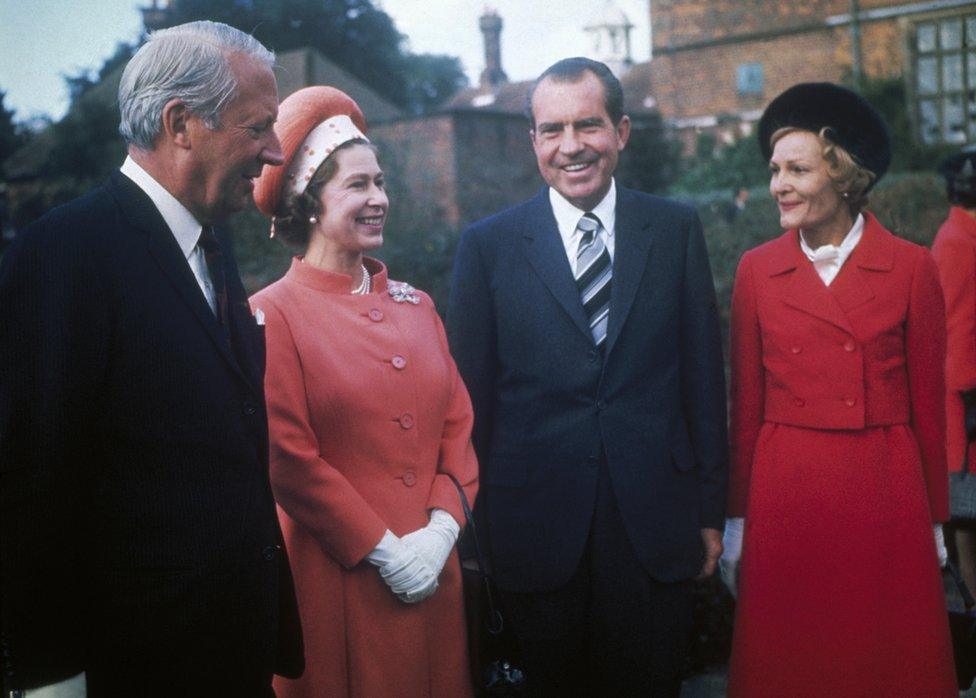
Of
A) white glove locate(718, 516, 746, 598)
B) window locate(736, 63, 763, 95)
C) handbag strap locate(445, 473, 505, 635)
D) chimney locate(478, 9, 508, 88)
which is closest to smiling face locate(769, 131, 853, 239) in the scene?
white glove locate(718, 516, 746, 598)

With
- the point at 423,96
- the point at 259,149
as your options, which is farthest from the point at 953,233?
the point at 423,96

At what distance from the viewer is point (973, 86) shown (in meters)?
22.2

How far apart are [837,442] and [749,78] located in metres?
23.6

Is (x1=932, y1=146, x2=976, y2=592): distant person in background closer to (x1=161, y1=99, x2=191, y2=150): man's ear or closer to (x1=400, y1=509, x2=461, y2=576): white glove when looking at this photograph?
(x1=400, y1=509, x2=461, y2=576): white glove

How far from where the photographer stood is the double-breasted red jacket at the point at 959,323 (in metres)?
Answer: 4.73

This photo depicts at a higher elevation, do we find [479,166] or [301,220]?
[479,166]

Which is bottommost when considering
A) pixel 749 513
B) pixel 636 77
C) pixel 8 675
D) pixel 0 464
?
pixel 749 513

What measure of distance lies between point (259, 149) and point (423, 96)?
174ft

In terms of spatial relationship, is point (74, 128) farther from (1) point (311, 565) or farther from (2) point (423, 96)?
(2) point (423, 96)

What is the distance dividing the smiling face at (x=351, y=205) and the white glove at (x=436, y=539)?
84 cm

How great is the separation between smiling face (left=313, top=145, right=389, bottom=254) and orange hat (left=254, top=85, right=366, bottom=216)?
0.17 feet

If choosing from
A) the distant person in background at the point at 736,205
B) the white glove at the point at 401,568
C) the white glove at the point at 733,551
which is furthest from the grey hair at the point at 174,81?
the distant person in background at the point at 736,205

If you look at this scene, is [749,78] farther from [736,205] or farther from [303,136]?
[303,136]

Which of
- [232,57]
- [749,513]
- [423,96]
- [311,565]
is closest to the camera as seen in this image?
[232,57]
